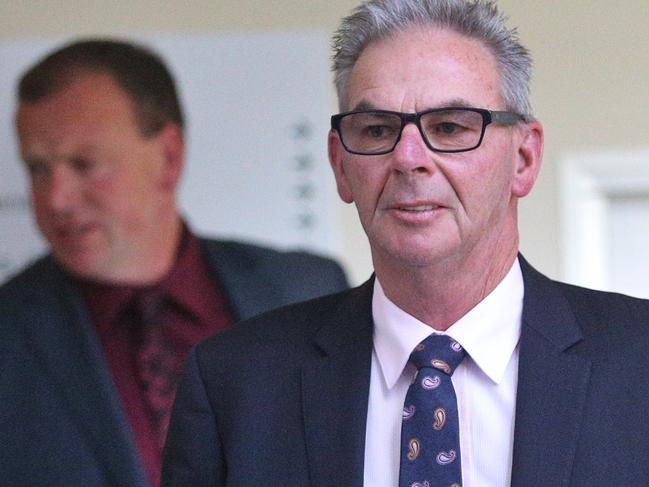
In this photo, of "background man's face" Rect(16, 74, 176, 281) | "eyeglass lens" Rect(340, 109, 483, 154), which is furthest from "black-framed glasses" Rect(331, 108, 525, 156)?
"background man's face" Rect(16, 74, 176, 281)

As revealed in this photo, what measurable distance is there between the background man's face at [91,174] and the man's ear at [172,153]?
0.02m

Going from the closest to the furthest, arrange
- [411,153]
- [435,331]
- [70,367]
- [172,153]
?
[411,153] < [435,331] < [70,367] < [172,153]

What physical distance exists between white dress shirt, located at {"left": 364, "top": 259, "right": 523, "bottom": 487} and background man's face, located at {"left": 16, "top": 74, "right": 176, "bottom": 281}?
4.17ft

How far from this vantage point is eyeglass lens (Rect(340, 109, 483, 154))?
56.4 inches

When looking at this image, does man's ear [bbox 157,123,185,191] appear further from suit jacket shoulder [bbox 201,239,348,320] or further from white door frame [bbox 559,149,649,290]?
white door frame [bbox 559,149,649,290]

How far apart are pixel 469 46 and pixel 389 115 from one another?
0.15 metres

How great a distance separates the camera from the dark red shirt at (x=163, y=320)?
2.64m

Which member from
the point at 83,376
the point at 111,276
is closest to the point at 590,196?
the point at 111,276

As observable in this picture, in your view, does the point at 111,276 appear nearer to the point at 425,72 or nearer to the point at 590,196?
the point at 590,196

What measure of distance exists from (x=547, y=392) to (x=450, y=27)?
480 mm

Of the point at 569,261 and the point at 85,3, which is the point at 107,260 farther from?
the point at 569,261

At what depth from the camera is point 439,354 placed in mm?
1491

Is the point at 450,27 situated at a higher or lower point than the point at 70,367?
higher

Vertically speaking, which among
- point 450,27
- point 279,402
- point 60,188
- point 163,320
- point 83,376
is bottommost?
point 83,376
